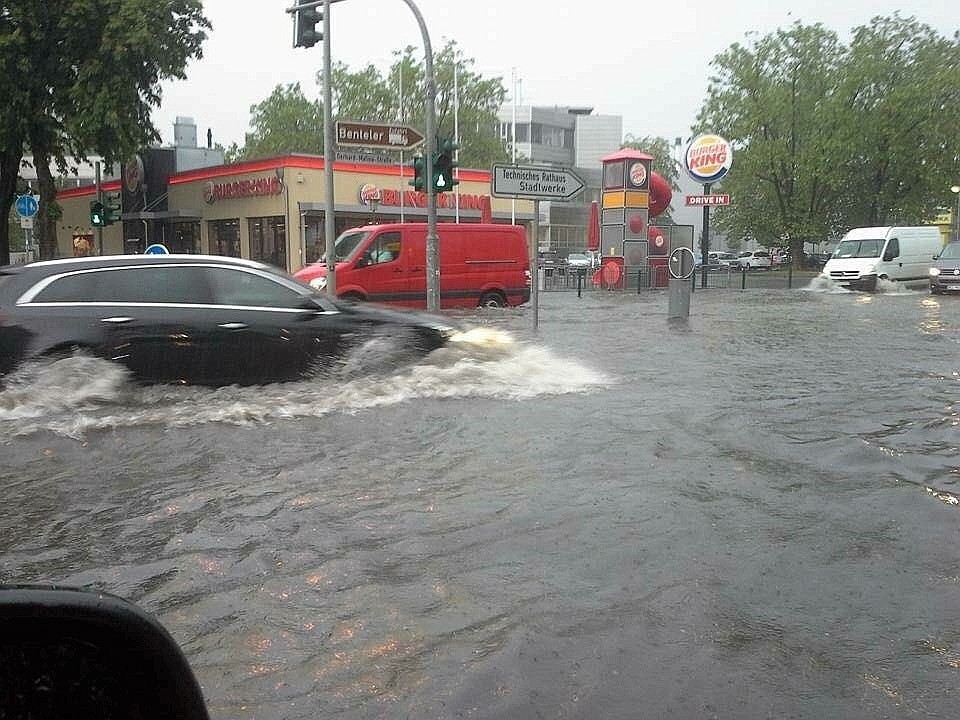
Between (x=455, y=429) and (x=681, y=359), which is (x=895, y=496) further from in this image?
(x=681, y=359)

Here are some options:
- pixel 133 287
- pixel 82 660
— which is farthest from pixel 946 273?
pixel 82 660

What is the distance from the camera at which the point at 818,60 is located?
44344 mm

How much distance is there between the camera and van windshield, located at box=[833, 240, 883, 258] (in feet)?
A: 93.6

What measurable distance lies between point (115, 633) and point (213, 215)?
37.8m

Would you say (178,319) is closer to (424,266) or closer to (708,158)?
(424,266)

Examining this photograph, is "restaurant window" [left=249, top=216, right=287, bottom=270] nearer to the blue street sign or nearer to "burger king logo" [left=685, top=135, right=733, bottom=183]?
the blue street sign

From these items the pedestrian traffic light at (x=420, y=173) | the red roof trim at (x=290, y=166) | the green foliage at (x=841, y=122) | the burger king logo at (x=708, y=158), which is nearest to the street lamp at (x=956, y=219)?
the green foliage at (x=841, y=122)

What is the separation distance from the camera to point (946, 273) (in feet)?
82.9

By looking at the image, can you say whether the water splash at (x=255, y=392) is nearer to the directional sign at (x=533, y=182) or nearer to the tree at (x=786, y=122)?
the directional sign at (x=533, y=182)

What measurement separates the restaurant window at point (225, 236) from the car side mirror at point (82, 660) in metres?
36.3

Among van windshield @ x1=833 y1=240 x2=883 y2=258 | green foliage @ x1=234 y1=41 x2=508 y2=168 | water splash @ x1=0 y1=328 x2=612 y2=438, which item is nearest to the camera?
water splash @ x1=0 y1=328 x2=612 y2=438

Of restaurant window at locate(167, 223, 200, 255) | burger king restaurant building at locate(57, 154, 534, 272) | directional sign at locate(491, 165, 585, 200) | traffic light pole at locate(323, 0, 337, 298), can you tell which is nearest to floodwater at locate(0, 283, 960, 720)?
directional sign at locate(491, 165, 585, 200)

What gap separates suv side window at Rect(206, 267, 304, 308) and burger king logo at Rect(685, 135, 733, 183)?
25.8 metres

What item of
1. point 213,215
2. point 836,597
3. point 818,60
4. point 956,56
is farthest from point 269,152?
point 836,597
